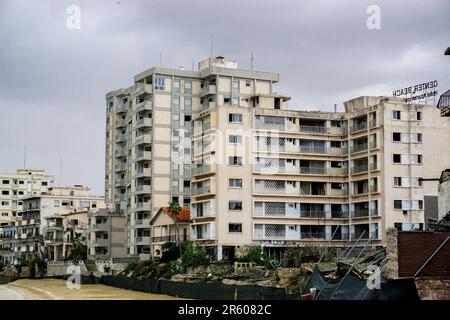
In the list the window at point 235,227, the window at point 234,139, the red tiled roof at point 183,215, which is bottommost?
the window at point 235,227

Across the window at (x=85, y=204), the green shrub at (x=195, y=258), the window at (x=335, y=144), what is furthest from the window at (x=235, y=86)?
the window at (x=85, y=204)

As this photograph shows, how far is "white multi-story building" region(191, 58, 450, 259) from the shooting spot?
7344 centimetres

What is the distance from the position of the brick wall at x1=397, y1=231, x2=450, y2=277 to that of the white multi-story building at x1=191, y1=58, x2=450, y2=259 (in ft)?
141

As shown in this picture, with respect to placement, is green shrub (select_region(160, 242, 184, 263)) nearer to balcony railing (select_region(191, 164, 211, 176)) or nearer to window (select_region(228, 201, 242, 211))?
window (select_region(228, 201, 242, 211))

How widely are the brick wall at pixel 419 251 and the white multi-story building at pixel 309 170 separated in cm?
4289

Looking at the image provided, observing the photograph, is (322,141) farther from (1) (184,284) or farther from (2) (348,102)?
(1) (184,284)

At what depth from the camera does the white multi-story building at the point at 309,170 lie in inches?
2891

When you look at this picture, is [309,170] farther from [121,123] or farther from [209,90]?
[121,123]

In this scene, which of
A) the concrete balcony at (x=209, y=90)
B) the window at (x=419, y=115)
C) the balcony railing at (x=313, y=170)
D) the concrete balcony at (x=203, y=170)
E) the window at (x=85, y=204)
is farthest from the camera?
the window at (x=85, y=204)

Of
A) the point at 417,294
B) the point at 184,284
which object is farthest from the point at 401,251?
the point at 184,284

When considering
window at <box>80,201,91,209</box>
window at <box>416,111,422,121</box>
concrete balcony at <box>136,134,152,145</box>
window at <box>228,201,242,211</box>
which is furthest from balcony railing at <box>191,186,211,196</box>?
window at <box>80,201,91,209</box>

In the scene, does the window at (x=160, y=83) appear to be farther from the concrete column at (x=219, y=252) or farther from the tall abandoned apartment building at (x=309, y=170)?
the concrete column at (x=219, y=252)

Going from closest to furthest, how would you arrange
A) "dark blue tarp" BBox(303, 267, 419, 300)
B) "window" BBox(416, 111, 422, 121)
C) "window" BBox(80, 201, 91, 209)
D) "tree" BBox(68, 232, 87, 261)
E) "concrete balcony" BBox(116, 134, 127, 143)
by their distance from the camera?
1. "dark blue tarp" BBox(303, 267, 419, 300)
2. "window" BBox(416, 111, 422, 121)
3. "concrete balcony" BBox(116, 134, 127, 143)
4. "tree" BBox(68, 232, 87, 261)
5. "window" BBox(80, 201, 91, 209)
